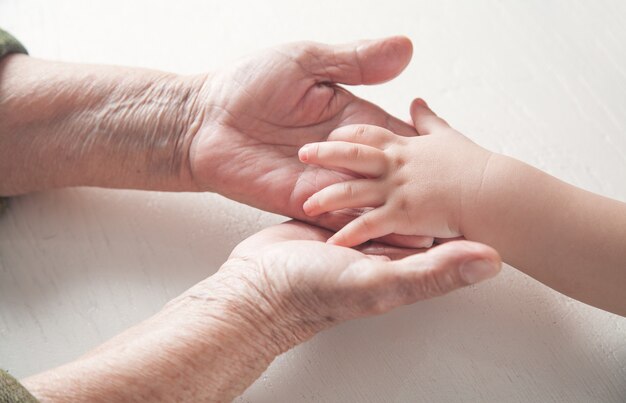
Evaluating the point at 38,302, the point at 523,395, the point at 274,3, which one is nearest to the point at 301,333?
the point at 523,395

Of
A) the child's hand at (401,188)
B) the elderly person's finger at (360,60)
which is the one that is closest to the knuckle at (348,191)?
the child's hand at (401,188)

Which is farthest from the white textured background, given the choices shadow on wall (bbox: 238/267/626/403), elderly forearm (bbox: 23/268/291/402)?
elderly forearm (bbox: 23/268/291/402)

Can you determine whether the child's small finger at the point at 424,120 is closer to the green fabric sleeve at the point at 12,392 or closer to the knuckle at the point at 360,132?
the knuckle at the point at 360,132

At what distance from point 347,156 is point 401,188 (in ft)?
0.32

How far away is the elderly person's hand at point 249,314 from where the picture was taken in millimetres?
696

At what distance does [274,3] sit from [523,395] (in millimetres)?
1001

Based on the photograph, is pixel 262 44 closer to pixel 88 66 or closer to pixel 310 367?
pixel 88 66

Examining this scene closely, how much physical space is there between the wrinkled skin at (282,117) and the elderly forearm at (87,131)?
55 mm

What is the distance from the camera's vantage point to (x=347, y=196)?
35.2 inches

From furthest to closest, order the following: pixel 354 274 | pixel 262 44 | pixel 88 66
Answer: pixel 262 44 → pixel 88 66 → pixel 354 274

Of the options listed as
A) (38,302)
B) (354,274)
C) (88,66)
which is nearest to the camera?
(354,274)

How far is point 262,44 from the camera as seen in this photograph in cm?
130

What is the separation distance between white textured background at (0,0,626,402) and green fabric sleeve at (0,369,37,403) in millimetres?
282

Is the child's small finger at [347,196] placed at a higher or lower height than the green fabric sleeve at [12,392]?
higher
